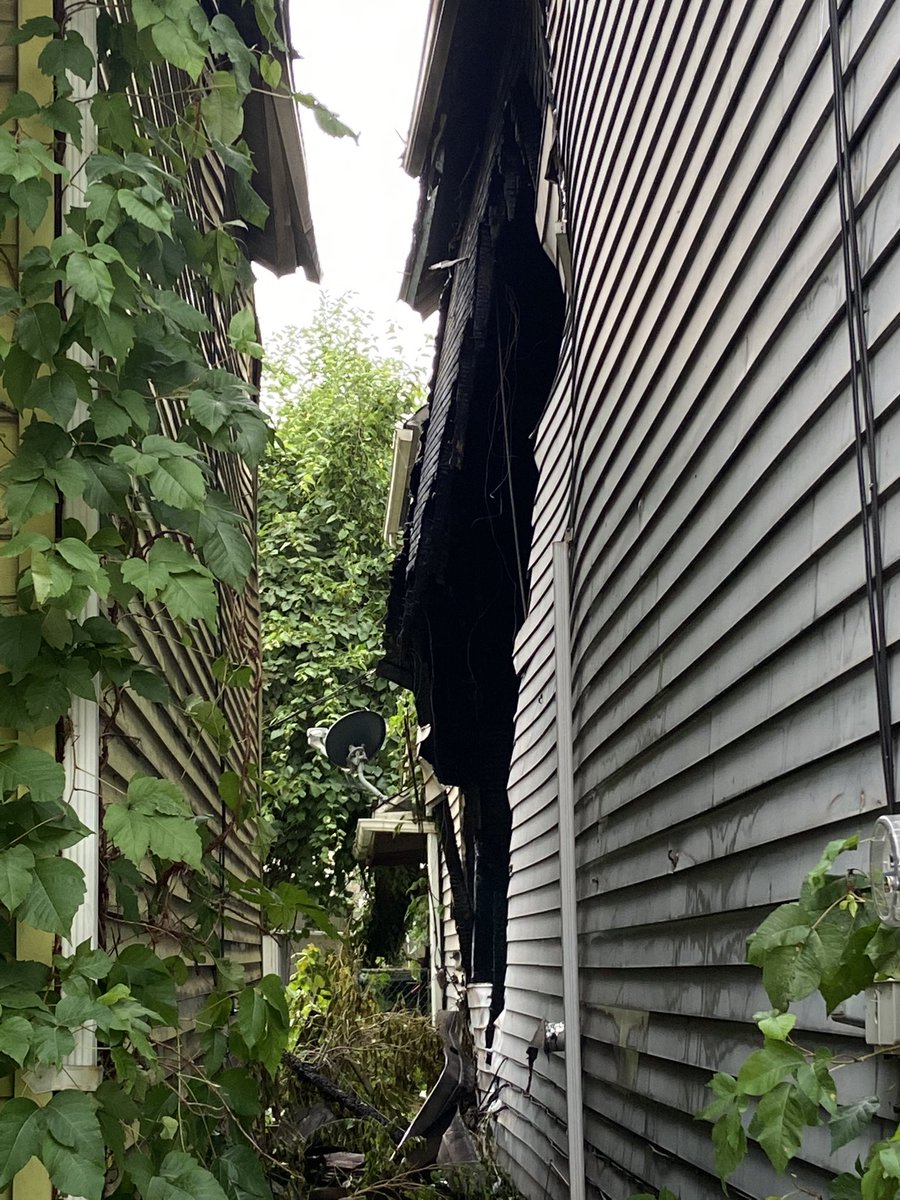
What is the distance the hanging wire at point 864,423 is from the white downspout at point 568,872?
3.42 m

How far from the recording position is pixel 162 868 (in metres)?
3.33

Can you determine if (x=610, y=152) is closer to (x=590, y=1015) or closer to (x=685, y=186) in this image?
(x=685, y=186)

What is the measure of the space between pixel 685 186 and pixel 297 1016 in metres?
10.5

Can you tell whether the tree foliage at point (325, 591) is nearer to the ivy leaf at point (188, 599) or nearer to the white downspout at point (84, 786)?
the white downspout at point (84, 786)

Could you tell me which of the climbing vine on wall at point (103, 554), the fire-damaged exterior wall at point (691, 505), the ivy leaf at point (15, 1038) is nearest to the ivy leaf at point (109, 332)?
the climbing vine on wall at point (103, 554)

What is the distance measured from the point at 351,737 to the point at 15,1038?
9.92 metres

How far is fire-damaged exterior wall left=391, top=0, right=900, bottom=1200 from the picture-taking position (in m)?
2.47

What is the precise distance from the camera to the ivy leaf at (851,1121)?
6.59ft

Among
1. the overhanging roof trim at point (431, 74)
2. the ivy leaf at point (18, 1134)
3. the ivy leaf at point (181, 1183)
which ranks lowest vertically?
the ivy leaf at point (181, 1183)

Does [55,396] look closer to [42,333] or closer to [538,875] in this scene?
[42,333]

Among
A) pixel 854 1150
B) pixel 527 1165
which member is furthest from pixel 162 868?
pixel 527 1165

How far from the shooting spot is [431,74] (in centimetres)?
690

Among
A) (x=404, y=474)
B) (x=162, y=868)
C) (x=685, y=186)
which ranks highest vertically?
(x=404, y=474)

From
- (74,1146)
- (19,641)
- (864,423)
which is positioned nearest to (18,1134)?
(74,1146)
